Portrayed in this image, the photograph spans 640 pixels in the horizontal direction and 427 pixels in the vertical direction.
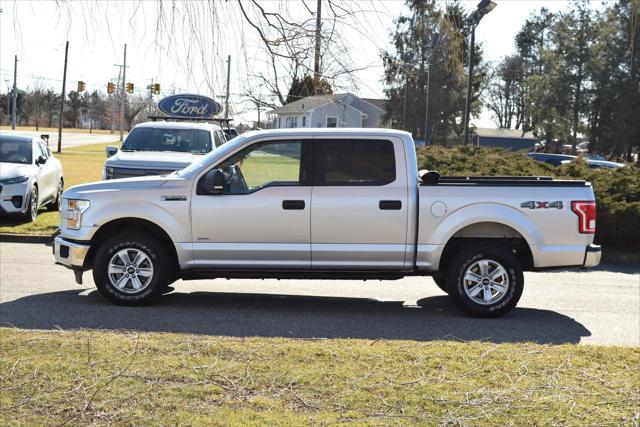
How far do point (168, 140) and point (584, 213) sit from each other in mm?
8425

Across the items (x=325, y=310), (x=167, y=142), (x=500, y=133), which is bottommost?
(x=325, y=310)

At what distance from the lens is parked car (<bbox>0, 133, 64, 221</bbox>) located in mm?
14828

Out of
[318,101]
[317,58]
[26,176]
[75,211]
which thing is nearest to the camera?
[317,58]

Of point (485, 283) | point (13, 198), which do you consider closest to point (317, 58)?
point (485, 283)

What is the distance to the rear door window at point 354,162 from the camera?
895 centimetres

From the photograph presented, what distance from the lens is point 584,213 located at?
8867 millimetres

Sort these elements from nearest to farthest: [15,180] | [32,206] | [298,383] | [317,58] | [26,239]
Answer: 1. [317,58]
2. [298,383]
3. [26,239]
4. [15,180]
5. [32,206]

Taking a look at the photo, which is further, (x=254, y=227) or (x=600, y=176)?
(x=600, y=176)

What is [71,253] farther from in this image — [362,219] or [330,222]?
[362,219]

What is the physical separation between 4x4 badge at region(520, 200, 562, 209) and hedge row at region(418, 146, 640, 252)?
632 centimetres

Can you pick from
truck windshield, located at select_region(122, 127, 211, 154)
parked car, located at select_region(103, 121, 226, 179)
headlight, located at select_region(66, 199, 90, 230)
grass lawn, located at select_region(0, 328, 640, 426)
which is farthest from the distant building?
grass lawn, located at select_region(0, 328, 640, 426)

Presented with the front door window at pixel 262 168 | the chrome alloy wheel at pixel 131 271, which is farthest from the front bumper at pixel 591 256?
the chrome alloy wheel at pixel 131 271

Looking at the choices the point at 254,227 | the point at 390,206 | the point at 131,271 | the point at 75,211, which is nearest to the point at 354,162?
the point at 390,206

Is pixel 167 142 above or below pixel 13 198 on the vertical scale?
above
